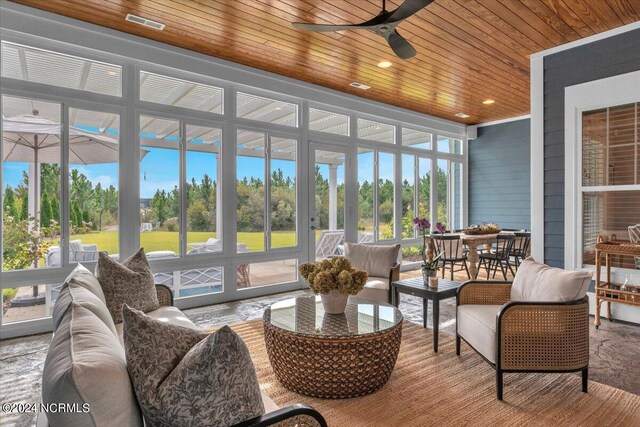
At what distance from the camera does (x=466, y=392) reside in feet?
8.67

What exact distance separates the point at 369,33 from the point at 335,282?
9.37ft

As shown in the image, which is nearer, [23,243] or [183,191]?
[23,243]

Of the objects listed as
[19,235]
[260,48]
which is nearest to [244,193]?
[260,48]

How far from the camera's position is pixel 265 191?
567 centimetres

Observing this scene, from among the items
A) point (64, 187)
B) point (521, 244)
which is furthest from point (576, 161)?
point (64, 187)

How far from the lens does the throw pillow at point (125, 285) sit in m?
2.82

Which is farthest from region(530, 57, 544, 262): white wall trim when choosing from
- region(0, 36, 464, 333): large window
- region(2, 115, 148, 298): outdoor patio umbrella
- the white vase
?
region(2, 115, 148, 298): outdoor patio umbrella

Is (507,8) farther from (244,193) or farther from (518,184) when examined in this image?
(518,184)

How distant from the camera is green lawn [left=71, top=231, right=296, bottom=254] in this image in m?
4.34

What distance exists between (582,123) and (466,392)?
3616 mm

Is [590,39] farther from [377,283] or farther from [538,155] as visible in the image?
[377,283]

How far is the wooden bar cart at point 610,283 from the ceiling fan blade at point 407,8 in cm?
318

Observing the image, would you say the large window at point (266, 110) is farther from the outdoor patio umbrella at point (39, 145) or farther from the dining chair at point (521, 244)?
the dining chair at point (521, 244)

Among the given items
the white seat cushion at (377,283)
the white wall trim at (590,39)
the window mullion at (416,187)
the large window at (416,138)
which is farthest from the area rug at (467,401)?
the large window at (416,138)
